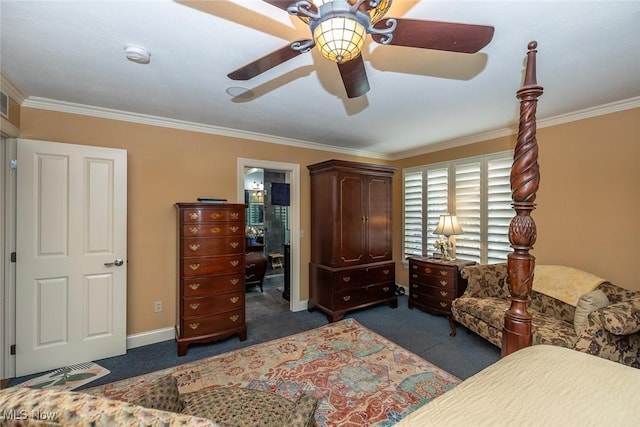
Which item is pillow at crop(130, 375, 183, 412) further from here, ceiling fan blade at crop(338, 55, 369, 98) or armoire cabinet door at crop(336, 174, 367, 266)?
armoire cabinet door at crop(336, 174, 367, 266)

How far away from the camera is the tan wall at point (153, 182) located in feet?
9.23

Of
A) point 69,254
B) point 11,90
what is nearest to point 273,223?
point 69,254

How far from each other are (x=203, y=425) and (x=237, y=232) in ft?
8.00

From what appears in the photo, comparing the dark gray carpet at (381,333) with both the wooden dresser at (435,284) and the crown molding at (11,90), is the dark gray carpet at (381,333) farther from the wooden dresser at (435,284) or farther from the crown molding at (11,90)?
the crown molding at (11,90)

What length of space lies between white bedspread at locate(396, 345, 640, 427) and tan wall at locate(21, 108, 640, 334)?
2214 millimetres

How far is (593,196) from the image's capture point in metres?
2.82

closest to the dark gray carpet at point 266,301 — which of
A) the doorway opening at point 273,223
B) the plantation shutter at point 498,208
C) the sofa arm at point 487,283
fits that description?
the doorway opening at point 273,223

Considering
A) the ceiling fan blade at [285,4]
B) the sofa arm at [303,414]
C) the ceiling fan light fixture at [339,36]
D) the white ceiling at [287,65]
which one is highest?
the white ceiling at [287,65]

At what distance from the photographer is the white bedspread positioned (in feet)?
2.91

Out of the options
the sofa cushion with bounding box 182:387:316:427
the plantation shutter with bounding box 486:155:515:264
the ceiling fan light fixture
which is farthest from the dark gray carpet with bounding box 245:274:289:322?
the ceiling fan light fixture

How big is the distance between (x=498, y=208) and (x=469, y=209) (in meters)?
0.39

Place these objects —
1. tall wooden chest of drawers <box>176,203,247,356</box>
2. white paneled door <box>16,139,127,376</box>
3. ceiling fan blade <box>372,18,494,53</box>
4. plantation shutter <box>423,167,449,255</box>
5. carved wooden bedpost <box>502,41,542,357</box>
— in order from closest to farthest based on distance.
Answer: ceiling fan blade <box>372,18,494,53</box>
carved wooden bedpost <box>502,41,542,357</box>
white paneled door <box>16,139,127,376</box>
tall wooden chest of drawers <box>176,203,247,356</box>
plantation shutter <box>423,167,449,255</box>

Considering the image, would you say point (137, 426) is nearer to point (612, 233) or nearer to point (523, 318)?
point (523, 318)

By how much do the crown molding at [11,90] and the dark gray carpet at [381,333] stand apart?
95.4 inches
